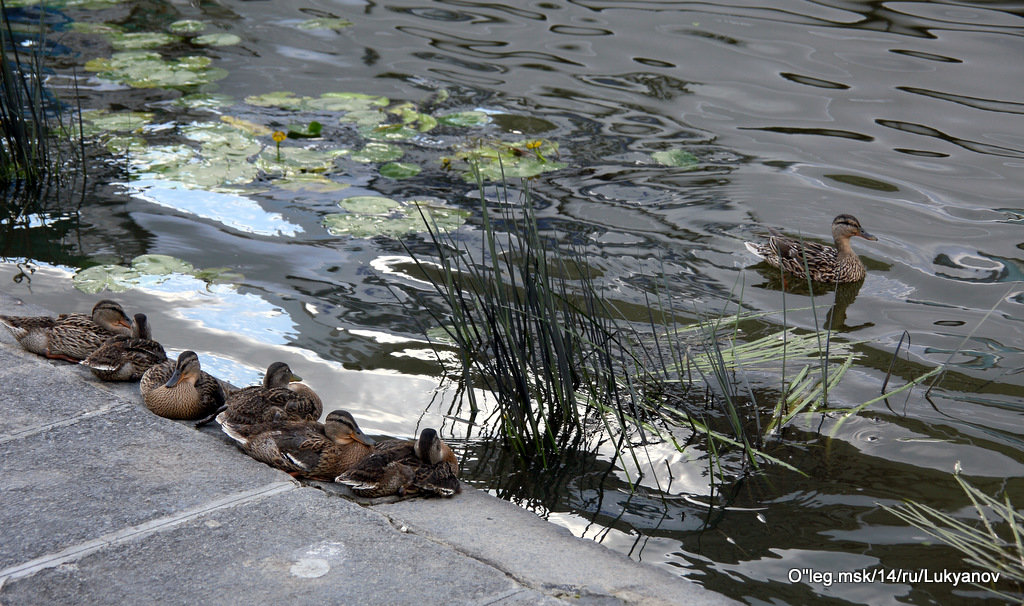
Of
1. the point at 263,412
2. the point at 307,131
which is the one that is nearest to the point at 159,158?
the point at 307,131

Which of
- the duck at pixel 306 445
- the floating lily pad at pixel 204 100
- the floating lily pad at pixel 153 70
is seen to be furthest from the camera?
the floating lily pad at pixel 153 70

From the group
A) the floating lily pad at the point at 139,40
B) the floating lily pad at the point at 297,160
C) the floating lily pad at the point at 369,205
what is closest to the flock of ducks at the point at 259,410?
the floating lily pad at the point at 369,205

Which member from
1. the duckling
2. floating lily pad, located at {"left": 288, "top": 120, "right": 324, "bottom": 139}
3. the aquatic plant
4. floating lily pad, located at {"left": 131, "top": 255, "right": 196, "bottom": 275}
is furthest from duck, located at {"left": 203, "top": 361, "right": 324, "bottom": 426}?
floating lily pad, located at {"left": 288, "top": 120, "right": 324, "bottom": 139}

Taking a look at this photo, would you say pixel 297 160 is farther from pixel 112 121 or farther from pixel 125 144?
pixel 112 121

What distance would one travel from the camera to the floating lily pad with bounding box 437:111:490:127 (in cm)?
788

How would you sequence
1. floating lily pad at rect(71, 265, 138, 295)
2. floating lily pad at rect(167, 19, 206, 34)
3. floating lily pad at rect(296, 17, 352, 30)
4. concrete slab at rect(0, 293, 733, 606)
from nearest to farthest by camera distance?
1. concrete slab at rect(0, 293, 733, 606)
2. floating lily pad at rect(71, 265, 138, 295)
3. floating lily pad at rect(167, 19, 206, 34)
4. floating lily pad at rect(296, 17, 352, 30)

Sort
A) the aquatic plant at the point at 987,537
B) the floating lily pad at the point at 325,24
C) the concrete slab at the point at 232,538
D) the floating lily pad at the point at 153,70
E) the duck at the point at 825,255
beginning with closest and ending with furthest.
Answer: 1. the concrete slab at the point at 232,538
2. the aquatic plant at the point at 987,537
3. the duck at the point at 825,255
4. the floating lily pad at the point at 153,70
5. the floating lily pad at the point at 325,24

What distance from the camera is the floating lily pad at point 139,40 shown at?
9.68 meters

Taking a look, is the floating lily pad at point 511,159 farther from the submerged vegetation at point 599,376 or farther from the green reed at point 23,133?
the green reed at point 23,133

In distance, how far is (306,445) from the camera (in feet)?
11.6

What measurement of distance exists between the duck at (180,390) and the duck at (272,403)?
0.20 ft

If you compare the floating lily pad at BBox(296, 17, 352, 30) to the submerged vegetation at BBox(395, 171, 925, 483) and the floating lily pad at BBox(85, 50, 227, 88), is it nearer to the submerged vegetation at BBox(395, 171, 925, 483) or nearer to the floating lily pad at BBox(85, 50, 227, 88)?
the floating lily pad at BBox(85, 50, 227, 88)

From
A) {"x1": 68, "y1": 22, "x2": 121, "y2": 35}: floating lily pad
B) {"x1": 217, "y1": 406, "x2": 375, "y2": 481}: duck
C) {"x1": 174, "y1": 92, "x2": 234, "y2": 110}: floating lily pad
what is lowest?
{"x1": 217, "y1": 406, "x2": 375, "y2": 481}: duck

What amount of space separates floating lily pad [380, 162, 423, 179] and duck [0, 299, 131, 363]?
295 centimetres
